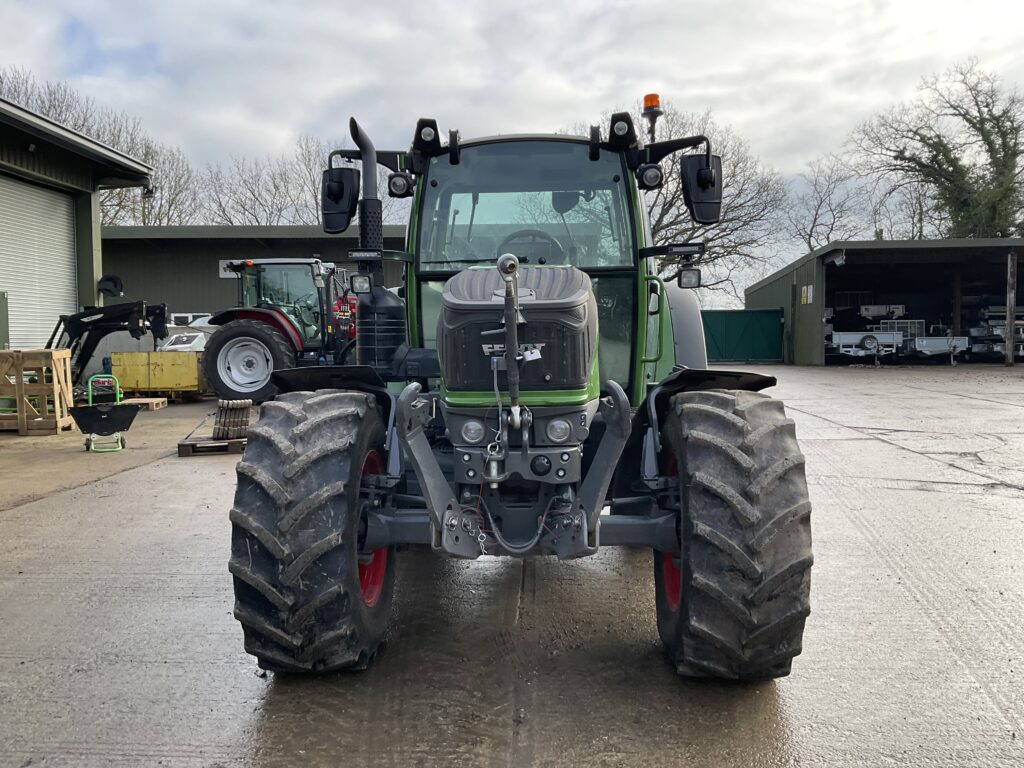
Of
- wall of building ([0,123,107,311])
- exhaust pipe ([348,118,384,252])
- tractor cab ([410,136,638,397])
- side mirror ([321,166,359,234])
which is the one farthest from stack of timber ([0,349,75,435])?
tractor cab ([410,136,638,397])

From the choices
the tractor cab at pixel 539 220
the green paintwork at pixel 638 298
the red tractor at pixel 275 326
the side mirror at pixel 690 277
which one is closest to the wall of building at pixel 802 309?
the red tractor at pixel 275 326

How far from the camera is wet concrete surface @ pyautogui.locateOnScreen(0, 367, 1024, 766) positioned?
8.91ft

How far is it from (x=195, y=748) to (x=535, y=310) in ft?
6.26

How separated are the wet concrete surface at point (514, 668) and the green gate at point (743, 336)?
27176 mm

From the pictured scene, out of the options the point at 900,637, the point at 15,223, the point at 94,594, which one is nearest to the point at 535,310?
the point at 900,637

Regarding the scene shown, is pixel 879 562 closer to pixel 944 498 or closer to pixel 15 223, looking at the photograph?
pixel 944 498

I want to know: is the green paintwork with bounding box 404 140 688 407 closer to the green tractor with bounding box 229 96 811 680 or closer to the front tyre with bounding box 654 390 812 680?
the green tractor with bounding box 229 96 811 680

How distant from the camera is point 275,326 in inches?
561

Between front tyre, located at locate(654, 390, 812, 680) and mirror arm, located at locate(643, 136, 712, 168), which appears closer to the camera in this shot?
front tyre, located at locate(654, 390, 812, 680)

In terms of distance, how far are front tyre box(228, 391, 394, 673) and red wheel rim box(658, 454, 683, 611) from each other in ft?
4.01

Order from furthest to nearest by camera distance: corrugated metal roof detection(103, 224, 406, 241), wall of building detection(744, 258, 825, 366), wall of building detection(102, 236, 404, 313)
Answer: wall of building detection(744, 258, 825, 366) → wall of building detection(102, 236, 404, 313) → corrugated metal roof detection(103, 224, 406, 241)

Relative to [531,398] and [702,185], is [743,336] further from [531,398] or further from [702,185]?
[531,398]

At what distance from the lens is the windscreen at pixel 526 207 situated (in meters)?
4.02

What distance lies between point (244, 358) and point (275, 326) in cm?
79
